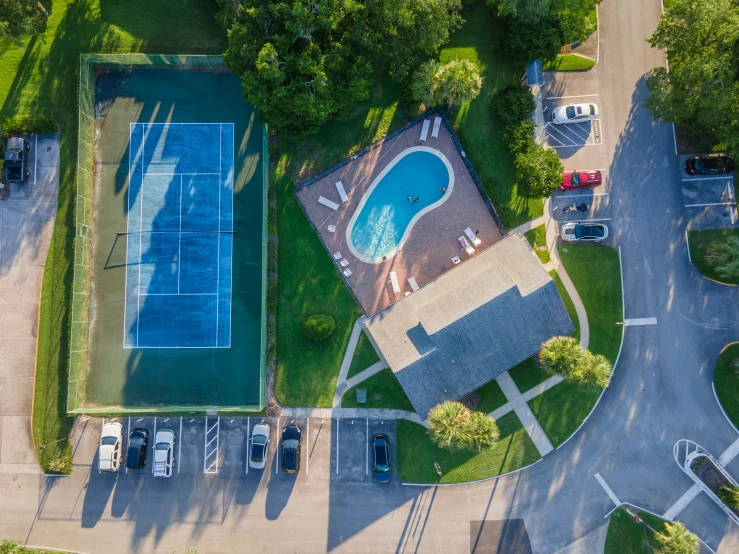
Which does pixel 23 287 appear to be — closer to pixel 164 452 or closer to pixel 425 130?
pixel 164 452

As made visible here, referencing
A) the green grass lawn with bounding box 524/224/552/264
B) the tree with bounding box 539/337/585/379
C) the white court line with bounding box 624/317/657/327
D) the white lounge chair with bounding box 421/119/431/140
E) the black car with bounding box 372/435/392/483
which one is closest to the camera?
the tree with bounding box 539/337/585/379

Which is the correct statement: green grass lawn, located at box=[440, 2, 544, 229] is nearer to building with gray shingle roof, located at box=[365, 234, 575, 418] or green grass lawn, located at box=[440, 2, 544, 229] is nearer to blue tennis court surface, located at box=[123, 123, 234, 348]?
building with gray shingle roof, located at box=[365, 234, 575, 418]

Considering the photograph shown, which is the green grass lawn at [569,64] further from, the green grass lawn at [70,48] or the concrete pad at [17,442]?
the concrete pad at [17,442]

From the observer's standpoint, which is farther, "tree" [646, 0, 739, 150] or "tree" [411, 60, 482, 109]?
"tree" [411, 60, 482, 109]

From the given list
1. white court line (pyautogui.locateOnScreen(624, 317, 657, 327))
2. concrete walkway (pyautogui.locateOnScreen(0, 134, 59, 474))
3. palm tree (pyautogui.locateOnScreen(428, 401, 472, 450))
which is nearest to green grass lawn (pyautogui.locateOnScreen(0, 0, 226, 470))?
concrete walkway (pyautogui.locateOnScreen(0, 134, 59, 474))

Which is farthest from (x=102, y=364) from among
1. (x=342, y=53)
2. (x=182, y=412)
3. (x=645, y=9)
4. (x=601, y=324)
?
(x=645, y=9)

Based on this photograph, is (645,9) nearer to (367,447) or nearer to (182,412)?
(367,447)
